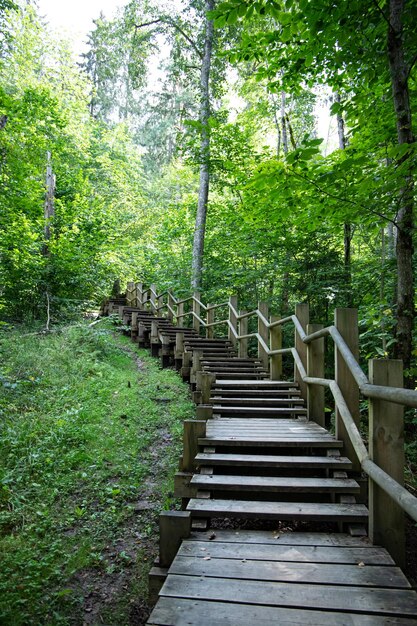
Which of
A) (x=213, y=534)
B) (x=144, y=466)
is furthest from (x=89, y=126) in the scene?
(x=213, y=534)

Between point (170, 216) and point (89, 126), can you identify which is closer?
point (170, 216)

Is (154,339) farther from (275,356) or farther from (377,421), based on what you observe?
(377,421)

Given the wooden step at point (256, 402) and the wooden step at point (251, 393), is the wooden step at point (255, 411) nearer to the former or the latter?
the wooden step at point (256, 402)

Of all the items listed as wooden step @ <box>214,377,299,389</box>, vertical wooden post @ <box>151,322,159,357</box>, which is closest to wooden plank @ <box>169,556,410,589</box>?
wooden step @ <box>214,377,299,389</box>

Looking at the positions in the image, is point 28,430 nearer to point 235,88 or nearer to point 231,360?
point 231,360

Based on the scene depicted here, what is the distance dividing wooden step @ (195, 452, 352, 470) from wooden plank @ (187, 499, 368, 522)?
1.42 feet

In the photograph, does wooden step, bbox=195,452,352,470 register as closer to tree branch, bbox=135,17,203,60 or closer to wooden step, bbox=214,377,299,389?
wooden step, bbox=214,377,299,389

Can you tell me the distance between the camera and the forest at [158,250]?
3.90m

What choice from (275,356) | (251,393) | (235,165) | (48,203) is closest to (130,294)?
(48,203)

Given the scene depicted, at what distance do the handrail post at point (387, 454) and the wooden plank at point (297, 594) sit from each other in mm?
472

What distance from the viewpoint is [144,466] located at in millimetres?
5535

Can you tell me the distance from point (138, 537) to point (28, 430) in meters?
2.84

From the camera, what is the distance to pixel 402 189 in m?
4.19

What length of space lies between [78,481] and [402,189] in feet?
17.9
